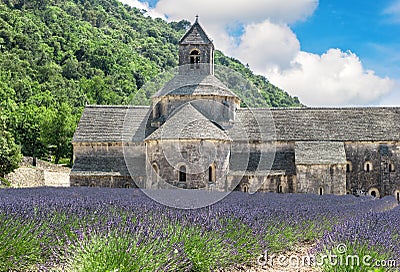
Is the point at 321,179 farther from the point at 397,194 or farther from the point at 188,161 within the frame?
the point at 188,161

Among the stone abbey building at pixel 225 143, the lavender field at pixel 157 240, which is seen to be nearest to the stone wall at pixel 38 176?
the stone abbey building at pixel 225 143

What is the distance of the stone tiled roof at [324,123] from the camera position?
34094mm

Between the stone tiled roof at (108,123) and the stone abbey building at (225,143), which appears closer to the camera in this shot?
the stone abbey building at (225,143)

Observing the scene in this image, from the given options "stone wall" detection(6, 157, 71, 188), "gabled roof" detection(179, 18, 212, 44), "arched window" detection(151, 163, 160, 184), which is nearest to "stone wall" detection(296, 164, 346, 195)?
"arched window" detection(151, 163, 160, 184)

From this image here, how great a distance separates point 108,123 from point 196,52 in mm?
7419

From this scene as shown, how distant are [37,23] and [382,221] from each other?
318ft

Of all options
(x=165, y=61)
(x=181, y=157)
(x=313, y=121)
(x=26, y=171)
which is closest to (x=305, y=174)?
(x=313, y=121)

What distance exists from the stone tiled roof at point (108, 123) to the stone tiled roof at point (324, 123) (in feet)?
21.5

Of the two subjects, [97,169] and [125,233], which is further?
[97,169]

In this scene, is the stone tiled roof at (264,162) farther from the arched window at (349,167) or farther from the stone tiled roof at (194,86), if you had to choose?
the stone tiled roof at (194,86)

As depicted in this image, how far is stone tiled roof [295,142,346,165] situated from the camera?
104 ft

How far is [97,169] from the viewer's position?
32.9m

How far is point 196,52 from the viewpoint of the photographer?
36.8 meters

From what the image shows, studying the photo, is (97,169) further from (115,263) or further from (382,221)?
(115,263)
